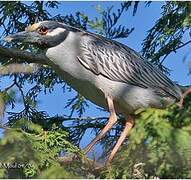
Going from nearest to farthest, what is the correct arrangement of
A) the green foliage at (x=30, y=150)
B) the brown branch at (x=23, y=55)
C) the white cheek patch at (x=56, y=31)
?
the green foliage at (x=30, y=150)
the white cheek patch at (x=56, y=31)
the brown branch at (x=23, y=55)

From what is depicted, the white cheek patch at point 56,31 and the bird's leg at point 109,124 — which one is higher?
the white cheek patch at point 56,31

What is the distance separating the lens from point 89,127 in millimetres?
3203

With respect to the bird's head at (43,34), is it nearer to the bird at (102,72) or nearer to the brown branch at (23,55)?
the bird at (102,72)

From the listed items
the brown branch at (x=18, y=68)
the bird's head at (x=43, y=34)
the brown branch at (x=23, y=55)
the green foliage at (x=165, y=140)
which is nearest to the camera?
the green foliage at (x=165, y=140)

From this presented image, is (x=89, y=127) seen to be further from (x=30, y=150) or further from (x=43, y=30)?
(x=30, y=150)

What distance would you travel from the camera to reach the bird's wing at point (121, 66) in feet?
9.48

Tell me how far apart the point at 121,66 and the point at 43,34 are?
0.47 metres

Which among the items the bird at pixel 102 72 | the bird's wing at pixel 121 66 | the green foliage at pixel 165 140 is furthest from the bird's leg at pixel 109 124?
the green foliage at pixel 165 140

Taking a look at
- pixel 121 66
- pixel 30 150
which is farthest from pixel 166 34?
pixel 30 150

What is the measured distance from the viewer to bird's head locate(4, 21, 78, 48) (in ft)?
8.96

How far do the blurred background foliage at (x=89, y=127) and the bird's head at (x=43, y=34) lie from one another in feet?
0.96

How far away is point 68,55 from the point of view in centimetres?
284

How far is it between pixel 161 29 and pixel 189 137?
5.32 ft

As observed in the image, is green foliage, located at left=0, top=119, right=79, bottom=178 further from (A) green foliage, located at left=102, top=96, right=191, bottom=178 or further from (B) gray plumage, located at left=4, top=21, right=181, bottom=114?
(B) gray plumage, located at left=4, top=21, right=181, bottom=114
